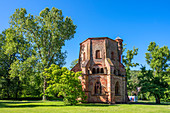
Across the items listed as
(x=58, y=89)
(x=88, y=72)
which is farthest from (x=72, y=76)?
(x=88, y=72)

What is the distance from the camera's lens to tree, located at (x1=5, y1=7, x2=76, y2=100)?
36.4 metres

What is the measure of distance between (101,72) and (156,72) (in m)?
15.0

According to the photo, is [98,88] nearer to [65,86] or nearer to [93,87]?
[93,87]

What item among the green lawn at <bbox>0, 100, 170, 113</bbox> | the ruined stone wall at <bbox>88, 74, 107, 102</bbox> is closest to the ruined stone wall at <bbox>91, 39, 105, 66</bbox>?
the ruined stone wall at <bbox>88, 74, 107, 102</bbox>

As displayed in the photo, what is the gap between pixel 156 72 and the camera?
3959 cm

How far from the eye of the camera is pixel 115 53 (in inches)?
1379

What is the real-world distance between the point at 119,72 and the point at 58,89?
603 inches

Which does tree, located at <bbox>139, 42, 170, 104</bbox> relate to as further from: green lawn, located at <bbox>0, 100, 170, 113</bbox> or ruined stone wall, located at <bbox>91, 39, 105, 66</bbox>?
green lawn, located at <bbox>0, 100, 170, 113</bbox>

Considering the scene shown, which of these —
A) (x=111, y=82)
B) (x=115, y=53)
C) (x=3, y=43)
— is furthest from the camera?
(x=3, y=43)

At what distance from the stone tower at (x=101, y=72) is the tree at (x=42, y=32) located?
5.30 meters

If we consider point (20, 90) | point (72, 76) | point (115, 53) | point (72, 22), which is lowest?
point (20, 90)

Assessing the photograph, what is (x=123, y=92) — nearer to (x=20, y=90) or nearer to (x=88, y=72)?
(x=88, y=72)

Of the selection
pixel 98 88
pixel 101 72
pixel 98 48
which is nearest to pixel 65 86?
pixel 98 88

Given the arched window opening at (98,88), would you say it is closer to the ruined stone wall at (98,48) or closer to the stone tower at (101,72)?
the stone tower at (101,72)
